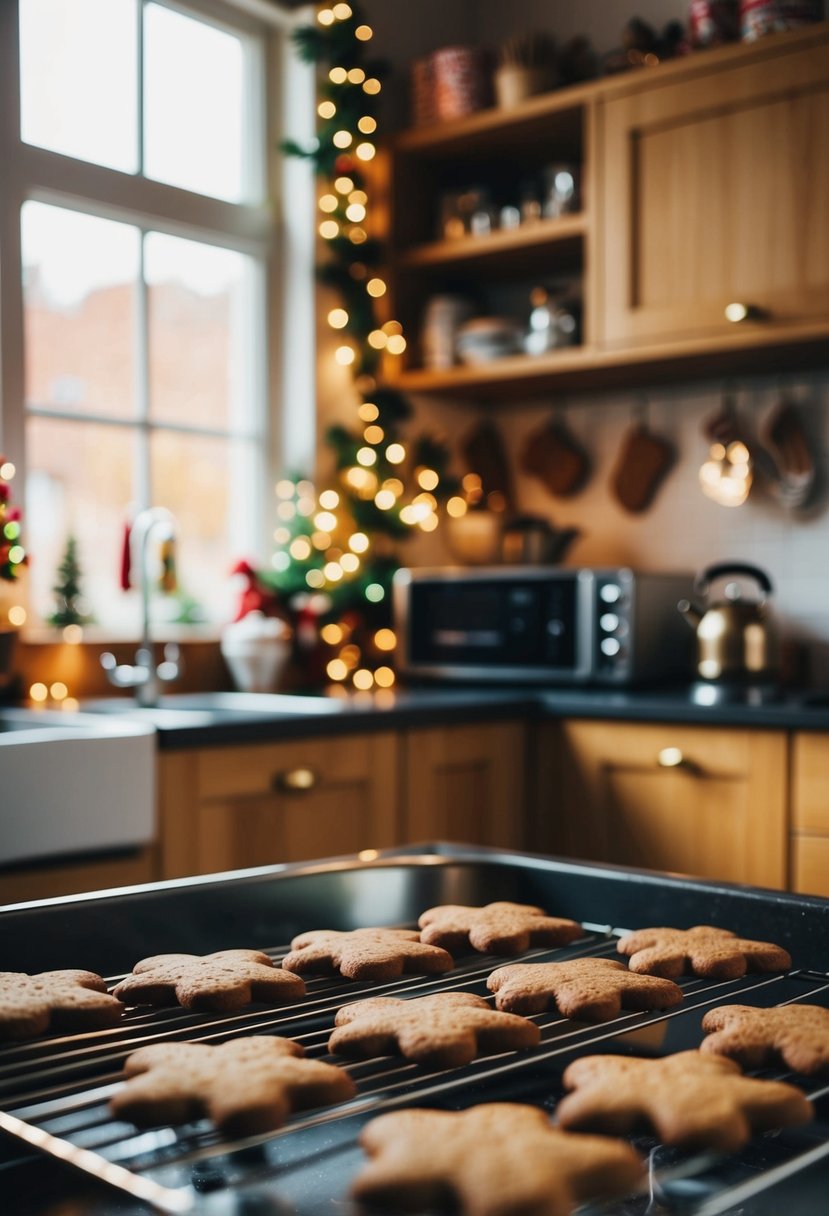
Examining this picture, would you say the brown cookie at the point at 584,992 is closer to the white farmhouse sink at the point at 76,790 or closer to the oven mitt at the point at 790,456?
the white farmhouse sink at the point at 76,790

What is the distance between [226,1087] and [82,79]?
108 inches

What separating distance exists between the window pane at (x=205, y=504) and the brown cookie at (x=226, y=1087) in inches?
98.7

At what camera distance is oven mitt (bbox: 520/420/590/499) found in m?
3.43

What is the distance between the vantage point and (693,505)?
3.23 m

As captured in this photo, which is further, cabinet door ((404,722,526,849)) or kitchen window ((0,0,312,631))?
kitchen window ((0,0,312,631))

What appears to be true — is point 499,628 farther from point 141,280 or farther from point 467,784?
point 141,280

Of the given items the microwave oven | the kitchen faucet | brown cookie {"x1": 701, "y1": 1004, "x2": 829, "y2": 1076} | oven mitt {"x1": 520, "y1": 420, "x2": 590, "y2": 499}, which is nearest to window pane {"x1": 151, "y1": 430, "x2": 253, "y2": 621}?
the kitchen faucet

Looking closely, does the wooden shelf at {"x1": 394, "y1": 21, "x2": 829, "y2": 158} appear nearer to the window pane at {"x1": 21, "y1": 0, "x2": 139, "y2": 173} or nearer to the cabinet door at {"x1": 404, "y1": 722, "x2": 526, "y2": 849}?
the window pane at {"x1": 21, "y1": 0, "x2": 139, "y2": 173}

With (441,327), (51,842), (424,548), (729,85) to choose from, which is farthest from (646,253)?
(51,842)

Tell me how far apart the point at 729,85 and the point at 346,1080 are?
260 centimetres

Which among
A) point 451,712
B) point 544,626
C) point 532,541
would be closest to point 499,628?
point 544,626

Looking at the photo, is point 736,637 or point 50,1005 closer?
point 50,1005

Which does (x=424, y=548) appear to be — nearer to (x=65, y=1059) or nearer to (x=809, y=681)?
(x=809, y=681)

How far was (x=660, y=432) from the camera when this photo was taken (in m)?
3.29
